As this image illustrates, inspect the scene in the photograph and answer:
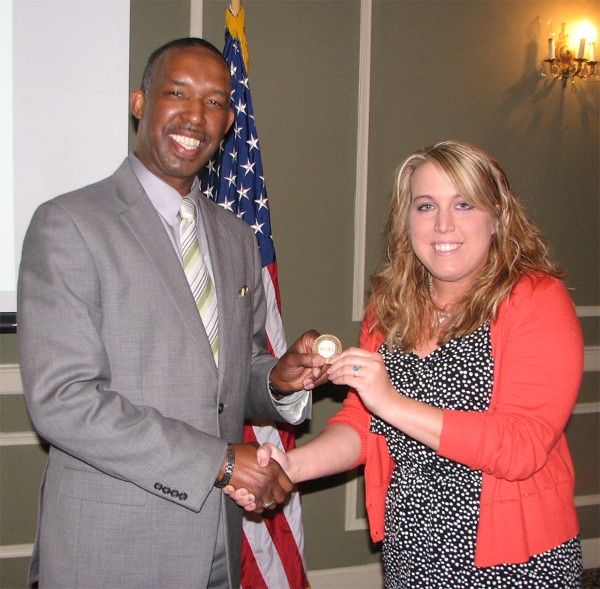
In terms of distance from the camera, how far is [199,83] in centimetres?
243

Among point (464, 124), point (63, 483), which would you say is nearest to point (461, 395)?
point (63, 483)

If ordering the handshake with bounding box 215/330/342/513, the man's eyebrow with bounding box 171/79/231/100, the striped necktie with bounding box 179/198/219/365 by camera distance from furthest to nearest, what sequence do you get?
the man's eyebrow with bounding box 171/79/231/100, the striped necktie with bounding box 179/198/219/365, the handshake with bounding box 215/330/342/513

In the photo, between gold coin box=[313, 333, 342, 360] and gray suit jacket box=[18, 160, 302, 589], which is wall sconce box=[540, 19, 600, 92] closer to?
gold coin box=[313, 333, 342, 360]

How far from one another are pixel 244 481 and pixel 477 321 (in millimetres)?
966

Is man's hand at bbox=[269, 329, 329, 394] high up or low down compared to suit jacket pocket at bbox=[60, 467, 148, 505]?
up

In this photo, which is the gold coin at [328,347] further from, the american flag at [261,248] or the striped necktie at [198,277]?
the american flag at [261,248]

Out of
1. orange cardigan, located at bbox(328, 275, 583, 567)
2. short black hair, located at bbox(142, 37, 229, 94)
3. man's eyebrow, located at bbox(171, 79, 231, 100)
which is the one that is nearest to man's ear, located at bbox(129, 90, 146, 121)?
short black hair, located at bbox(142, 37, 229, 94)

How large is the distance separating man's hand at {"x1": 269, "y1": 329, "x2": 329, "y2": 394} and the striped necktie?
35 cm

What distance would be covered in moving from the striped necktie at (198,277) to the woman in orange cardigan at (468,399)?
1.50 ft

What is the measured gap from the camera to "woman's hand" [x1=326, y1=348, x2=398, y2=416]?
2.12 m

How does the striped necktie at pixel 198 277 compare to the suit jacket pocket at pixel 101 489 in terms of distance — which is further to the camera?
the striped necktie at pixel 198 277

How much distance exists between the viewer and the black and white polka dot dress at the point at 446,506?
2.07m

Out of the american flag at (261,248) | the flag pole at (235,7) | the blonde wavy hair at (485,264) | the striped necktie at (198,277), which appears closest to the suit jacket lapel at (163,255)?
the striped necktie at (198,277)

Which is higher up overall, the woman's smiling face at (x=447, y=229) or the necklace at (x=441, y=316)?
the woman's smiling face at (x=447, y=229)
